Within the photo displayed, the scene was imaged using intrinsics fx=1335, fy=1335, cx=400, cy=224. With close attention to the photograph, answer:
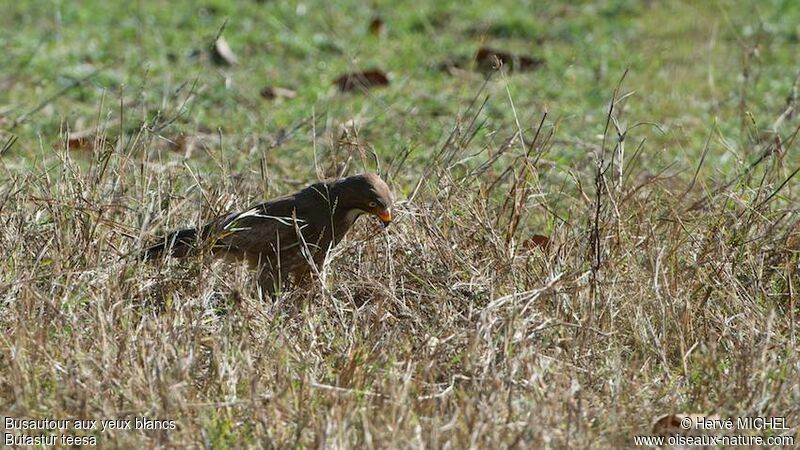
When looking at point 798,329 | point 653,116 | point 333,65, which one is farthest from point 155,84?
point 798,329

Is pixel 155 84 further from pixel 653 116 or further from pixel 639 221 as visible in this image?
pixel 639 221

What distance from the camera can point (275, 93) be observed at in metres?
8.87

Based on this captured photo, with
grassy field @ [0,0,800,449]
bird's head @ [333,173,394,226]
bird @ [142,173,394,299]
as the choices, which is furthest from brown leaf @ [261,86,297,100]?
bird's head @ [333,173,394,226]

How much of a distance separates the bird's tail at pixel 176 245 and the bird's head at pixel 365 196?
0.64 m

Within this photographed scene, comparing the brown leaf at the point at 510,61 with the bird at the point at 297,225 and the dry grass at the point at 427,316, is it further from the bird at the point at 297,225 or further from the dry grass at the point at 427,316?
the bird at the point at 297,225

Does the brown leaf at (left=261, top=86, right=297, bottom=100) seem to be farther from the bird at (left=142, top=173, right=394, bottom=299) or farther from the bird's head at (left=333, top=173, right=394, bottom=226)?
the bird's head at (left=333, top=173, right=394, bottom=226)

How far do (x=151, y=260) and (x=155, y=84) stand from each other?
378 centimetres

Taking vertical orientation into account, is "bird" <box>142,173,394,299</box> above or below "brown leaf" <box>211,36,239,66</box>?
below

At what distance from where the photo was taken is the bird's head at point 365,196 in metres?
5.51

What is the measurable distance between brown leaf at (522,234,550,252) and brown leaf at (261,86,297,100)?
339 cm

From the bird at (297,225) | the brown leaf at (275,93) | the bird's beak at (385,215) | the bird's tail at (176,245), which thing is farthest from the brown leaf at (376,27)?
the bird's tail at (176,245)

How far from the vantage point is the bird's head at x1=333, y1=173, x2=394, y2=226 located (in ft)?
18.1

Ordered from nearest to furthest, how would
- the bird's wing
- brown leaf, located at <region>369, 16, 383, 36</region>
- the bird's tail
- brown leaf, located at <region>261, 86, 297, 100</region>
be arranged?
the bird's tail, the bird's wing, brown leaf, located at <region>261, 86, 297, 100</region>, brown leaf, located at <region>369, 16, 383, 36</region>

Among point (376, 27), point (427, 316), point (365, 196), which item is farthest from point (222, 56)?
point (427, 316)
